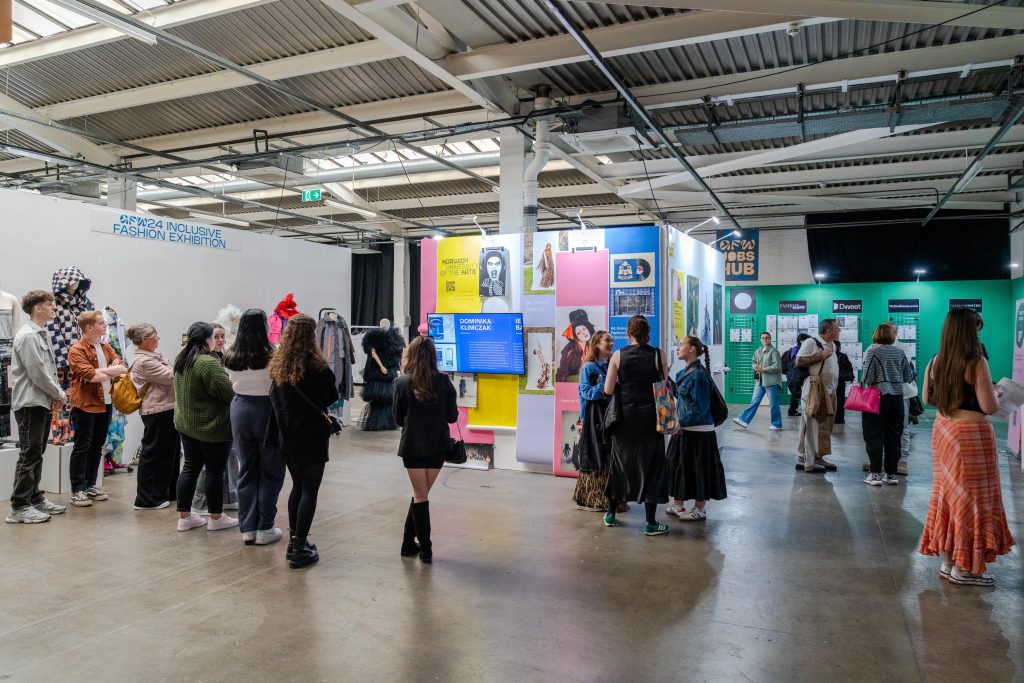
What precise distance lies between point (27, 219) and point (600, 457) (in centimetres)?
600

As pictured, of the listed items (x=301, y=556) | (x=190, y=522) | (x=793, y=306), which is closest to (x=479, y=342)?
(x=190, y=522)

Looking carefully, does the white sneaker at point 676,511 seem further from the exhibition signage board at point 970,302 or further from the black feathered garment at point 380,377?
the exhibition signage board at point 970,302

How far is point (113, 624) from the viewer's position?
3.27 meters

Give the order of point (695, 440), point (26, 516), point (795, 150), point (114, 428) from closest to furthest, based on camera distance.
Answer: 1. point (26, 516)
2. point (695, 440)
3. point (114, 428)
4. point (795, 150)

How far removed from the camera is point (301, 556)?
4.09 m

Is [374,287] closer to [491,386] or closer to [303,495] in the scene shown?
[491,386]

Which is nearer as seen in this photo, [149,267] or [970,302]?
[149,267]

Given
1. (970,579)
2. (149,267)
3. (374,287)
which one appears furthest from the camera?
(374,287)

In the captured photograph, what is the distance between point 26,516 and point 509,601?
3.60 meters

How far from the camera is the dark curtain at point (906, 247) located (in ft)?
40.2

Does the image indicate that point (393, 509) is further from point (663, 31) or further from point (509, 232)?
point (663, 31)

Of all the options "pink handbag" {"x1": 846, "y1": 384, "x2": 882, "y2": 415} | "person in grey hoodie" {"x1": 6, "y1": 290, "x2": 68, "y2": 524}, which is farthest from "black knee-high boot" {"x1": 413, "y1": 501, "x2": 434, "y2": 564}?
"pink handbag" {"x1": 846, "y1": 384, "x2": 882, "y2": 415}

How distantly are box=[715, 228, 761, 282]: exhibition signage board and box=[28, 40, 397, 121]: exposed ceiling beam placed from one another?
9771mm

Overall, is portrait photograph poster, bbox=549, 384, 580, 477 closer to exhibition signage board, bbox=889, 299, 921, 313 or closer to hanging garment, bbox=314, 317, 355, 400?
hanging garment, bbox=314, 317, 355, 400
